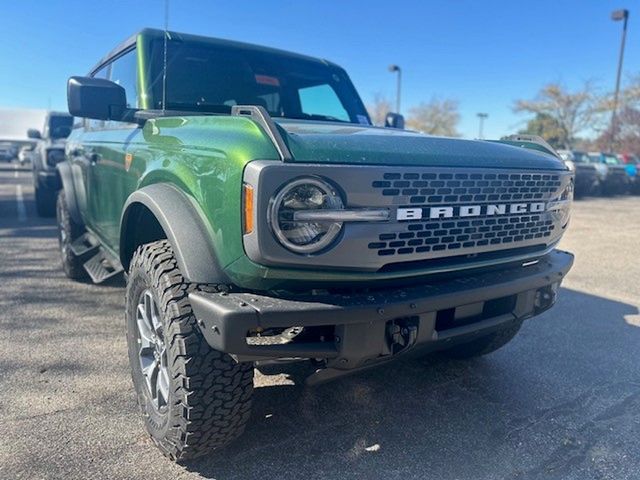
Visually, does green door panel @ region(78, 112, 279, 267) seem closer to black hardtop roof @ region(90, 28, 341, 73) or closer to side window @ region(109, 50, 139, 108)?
side window @ region(109, 50, 139, 108)

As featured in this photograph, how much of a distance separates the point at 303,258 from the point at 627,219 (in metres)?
12.4

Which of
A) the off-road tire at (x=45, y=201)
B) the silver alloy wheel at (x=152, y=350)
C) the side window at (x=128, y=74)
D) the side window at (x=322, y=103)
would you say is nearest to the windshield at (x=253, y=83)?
the side window at (x=322, y=103)

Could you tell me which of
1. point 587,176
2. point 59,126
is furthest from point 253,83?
point 587,176

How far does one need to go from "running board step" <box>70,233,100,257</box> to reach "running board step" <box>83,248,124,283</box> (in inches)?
2.6

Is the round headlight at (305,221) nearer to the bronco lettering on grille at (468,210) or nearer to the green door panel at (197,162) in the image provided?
the green door panel at (197,162)

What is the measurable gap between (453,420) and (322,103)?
251 centimetres

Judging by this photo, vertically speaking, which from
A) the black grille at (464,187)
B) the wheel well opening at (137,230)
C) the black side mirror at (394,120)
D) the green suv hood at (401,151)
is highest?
the black side mirror at (394,120)

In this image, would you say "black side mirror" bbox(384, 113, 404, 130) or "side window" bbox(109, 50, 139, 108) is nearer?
"side window" bbox(109, 50, 139, 108)

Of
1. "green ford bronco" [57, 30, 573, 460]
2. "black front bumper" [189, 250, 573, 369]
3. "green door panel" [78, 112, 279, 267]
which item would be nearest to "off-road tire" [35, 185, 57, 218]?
"green door panel" [78, 112, 279, 267]

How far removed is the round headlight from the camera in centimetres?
184

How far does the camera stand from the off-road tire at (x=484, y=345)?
3201 mm

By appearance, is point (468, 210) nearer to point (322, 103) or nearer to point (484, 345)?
point (484, 345)

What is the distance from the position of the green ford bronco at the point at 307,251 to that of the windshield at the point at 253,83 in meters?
0.51

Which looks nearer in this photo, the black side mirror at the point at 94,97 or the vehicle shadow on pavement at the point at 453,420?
the vehicle shadow on pavement at the point at 453,420
